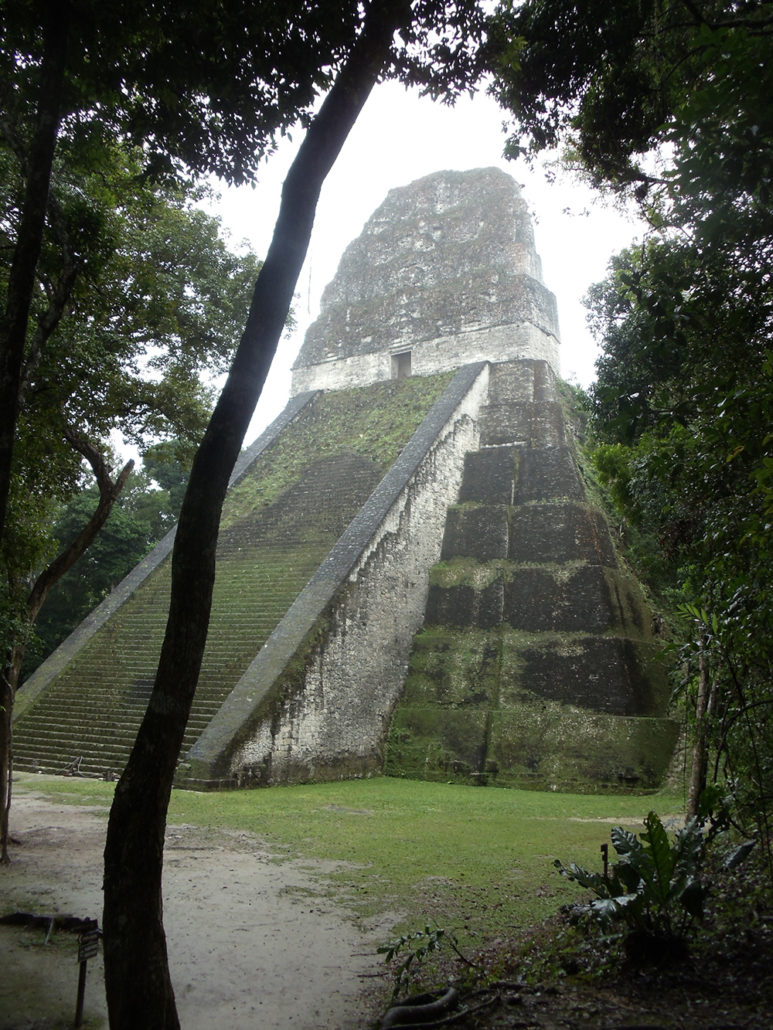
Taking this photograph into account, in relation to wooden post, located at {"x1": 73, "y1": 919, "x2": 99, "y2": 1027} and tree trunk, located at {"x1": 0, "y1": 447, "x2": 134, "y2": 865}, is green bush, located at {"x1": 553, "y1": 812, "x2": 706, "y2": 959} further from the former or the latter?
tree trunk, located at {"x1": 0, "y1": 447, "x2": 134, "y2": 865}

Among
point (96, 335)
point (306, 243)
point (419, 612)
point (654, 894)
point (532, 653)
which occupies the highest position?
point (96, 335)

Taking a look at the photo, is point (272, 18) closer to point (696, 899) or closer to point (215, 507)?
point (215, 507)

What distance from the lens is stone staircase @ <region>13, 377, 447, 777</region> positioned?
10742mm

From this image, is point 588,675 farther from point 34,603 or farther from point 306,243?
point 306,243

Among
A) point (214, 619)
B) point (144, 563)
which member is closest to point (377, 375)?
point (144, 563)

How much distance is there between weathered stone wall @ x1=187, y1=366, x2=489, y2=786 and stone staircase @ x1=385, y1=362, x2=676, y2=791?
1.88 feet

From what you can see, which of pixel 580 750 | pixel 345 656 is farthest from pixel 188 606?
pixel 580 750

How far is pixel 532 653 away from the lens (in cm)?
1204

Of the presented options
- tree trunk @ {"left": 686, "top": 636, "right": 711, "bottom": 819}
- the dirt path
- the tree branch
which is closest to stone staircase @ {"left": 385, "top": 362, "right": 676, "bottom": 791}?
tree trunk @ {"left": 686, "top": 636, "right": 711, "bottom": 819}

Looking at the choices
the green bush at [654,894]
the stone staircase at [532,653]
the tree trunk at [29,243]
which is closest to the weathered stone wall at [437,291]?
Result: the stone staircase at [532,653]

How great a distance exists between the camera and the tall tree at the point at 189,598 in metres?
2.66

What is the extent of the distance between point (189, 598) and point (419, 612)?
10.5 m

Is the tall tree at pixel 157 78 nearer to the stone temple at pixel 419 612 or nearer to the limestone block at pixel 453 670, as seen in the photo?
the stone temple at pixel 419 612

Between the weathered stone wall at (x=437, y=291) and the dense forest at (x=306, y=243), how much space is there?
40.3 feet
